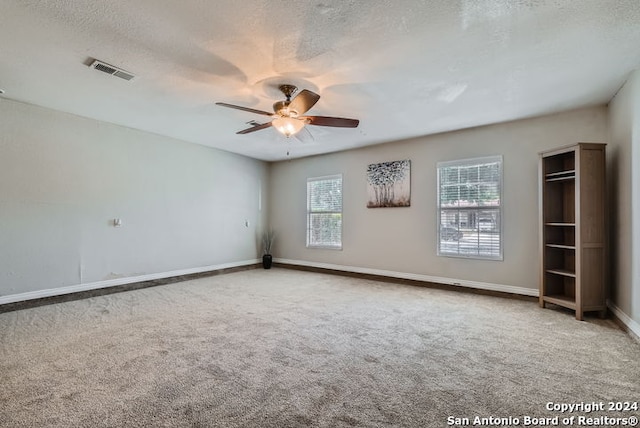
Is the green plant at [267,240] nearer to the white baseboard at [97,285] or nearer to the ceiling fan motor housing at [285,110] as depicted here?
the white baseboard at [97,285]

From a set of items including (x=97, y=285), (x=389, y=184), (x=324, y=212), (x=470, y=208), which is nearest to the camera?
(x=97, y=285)

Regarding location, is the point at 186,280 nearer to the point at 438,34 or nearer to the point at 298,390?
the point at 298,390

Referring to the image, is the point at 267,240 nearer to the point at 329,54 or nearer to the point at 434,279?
the point at 434,279

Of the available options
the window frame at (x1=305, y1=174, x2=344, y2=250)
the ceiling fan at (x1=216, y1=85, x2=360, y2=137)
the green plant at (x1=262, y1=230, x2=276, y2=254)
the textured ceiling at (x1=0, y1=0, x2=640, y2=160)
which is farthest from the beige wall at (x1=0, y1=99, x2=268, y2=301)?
the ceiling fan at (x1=216, y1=85, x2=360, y2=137)

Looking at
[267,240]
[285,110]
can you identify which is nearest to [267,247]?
[267,240]

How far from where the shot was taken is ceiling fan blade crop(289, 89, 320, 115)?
2902mm

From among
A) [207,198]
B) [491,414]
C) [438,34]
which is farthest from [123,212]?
[491,414]

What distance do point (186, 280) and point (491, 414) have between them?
525 centimetres

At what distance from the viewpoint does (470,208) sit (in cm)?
487

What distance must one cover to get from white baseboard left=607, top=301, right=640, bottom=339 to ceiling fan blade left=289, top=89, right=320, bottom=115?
376 centimetres

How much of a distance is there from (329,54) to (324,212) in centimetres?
430

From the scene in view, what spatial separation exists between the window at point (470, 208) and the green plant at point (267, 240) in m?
4.02

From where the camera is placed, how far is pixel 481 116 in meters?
4.35

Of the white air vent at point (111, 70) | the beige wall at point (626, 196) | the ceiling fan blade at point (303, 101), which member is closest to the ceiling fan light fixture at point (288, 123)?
the ceiling fan blade at point (303, 101)
